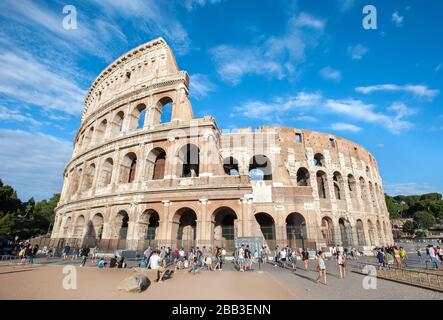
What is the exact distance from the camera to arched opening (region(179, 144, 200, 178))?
19048 mm

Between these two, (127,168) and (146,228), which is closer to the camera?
(146,228)

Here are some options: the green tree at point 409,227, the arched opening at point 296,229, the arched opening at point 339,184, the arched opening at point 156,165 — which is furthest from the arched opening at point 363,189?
→ the green tree at point 409,227

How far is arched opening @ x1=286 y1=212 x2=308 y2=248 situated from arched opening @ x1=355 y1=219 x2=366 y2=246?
9.81 meters

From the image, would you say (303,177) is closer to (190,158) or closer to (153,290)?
(190,158)

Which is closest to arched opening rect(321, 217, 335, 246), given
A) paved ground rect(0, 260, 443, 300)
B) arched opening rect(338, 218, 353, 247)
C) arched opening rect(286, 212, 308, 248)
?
arched opening rect(338, 218, 353, 247)

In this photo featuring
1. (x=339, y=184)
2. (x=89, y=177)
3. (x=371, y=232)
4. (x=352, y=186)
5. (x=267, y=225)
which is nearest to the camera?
(x=267, y=225)

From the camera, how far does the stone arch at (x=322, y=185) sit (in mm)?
25875

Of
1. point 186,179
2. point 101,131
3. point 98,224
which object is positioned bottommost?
point 98,224

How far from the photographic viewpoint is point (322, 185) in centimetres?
2698

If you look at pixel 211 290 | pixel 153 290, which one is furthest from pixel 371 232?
pixel 153 290

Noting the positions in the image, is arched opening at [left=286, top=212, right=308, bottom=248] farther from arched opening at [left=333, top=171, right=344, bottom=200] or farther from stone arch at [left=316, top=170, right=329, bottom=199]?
arched opening at [left=333, top=171, right=344, bottom=200]

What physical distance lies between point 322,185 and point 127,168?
22.6m

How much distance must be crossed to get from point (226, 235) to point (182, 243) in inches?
175

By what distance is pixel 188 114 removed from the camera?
19.7m
